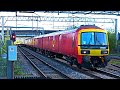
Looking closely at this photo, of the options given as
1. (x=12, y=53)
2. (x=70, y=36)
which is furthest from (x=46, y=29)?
(x=12, y=53)

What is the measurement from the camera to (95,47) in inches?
611

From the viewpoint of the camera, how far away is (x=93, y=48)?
15469mm

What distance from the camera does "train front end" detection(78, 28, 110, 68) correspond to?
1540 cm

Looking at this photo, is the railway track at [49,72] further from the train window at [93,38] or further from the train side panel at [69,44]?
the train window at [93,38]

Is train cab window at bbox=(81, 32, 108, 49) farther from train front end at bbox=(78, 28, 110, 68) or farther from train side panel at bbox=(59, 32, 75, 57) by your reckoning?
train side panel at bbox=(59, 32, 75, 57)

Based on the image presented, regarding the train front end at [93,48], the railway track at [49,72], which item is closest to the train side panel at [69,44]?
the train front end at [93,48]

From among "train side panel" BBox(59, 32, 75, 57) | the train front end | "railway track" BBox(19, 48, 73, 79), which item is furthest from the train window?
"railway track" BBox(19, 48, 73, 79)

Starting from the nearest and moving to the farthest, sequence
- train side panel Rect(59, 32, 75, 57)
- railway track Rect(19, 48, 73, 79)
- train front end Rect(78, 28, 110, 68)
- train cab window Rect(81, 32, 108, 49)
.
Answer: railway track Rect(19, 48, 73, 79)
train front end Rect(78, 28, 110, 68)
train cab window Rect(81, 32, 108, 49)
train side panel Rect(59, 32, 75, 57)

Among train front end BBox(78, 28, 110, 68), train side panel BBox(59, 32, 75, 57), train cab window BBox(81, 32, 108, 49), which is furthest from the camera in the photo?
train side panel BBox(59, 32, 75, 57)

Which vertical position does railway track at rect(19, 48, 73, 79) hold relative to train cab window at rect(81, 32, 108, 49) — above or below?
below
